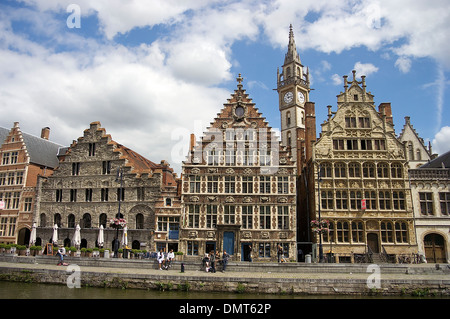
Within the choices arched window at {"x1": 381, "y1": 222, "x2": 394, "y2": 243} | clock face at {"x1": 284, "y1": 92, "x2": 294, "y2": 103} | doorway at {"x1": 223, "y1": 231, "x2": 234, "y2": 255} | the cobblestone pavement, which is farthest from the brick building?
clock face at {"x1": 284, "y1": 92, "x2": 294, "y2": 103}

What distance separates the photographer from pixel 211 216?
113ft

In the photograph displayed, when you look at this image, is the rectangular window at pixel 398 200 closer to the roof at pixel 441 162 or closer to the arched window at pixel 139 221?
the roof at pixel 441 162

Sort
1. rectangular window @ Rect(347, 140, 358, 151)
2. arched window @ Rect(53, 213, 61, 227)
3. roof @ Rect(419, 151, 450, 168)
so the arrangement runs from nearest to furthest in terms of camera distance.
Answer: rectangular window @ Rect(347, 140, 358, 151), roof @ Rect(419, 151, 450, 168), arched window @ Rect(53, 213, 61, 227)

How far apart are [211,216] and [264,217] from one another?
16.3 ft

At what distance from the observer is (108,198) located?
1475 inches

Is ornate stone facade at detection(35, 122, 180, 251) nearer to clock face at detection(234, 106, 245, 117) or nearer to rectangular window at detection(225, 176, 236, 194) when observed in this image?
rectangular window at detection(225, 176, 236, 194)

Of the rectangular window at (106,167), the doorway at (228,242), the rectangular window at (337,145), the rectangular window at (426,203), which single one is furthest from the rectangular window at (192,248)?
the rectangular window at (426,203)

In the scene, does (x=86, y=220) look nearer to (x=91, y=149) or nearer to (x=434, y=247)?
(x=91, y=149)

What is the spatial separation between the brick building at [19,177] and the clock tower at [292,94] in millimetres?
38721

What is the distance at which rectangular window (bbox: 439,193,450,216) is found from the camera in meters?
34.1

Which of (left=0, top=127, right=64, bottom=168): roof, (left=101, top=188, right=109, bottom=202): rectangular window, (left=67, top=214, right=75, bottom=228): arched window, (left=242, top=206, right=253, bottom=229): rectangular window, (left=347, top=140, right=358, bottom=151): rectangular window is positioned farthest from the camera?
(left=0, top=127, right=64, bottom=168): roof

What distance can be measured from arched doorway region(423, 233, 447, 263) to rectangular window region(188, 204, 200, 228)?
21.2 m
